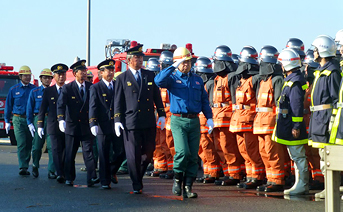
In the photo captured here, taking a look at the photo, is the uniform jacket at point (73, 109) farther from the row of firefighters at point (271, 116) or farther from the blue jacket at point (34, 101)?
the row of firefighters at point (271, 116)

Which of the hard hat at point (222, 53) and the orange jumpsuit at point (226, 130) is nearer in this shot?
the orange jumpsuit at point (226, 130)

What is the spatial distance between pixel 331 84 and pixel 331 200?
3917 millimetres

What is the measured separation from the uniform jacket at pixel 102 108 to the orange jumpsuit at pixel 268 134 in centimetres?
240

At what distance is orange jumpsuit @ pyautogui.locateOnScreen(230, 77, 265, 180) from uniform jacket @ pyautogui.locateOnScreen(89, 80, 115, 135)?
200 cm

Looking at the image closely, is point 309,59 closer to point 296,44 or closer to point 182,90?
point 296,44

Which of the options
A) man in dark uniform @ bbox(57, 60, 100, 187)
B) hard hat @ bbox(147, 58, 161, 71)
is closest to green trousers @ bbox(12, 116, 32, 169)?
man in dark uniform @ bbox(57, 60, 100, 187)

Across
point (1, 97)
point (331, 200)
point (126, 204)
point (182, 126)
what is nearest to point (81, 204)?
point (126, 204)

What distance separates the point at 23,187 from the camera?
427 inches

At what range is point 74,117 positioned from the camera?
11453mm

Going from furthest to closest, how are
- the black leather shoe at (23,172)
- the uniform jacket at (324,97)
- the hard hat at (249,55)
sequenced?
the black leather shoe at (23,172), the hard hat at (249,55), the uniform jacket at (324,97)

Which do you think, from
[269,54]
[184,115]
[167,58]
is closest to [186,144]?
[184,115]

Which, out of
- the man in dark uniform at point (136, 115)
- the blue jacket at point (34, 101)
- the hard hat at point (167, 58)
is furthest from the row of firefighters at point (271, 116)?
the blue jacket at point (34, 101)

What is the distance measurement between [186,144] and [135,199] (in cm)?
105

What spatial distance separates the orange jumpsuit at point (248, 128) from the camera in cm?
1041
